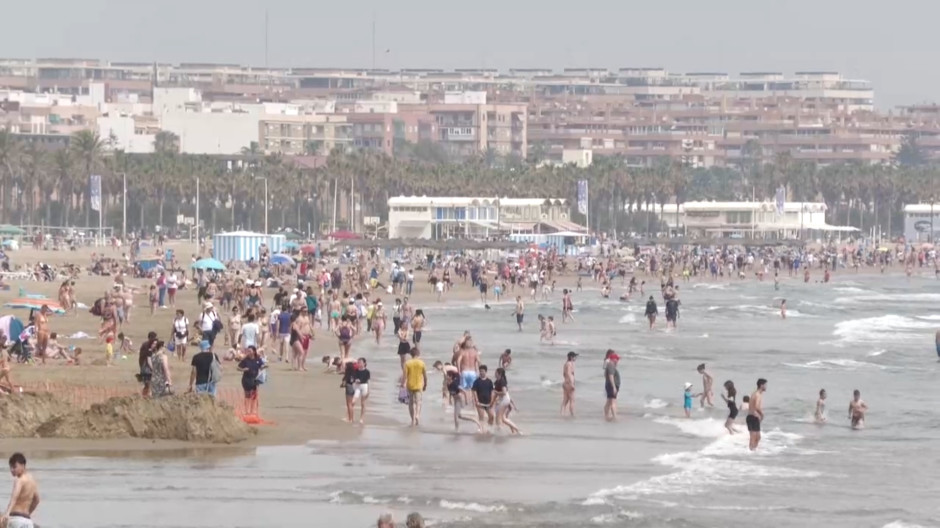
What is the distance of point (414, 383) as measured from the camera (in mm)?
24547

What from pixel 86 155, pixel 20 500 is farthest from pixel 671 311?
pixel 86 155

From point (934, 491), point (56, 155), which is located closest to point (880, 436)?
point (934, 491)

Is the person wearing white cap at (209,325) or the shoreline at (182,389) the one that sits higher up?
the person wearing white cap at (209,325)

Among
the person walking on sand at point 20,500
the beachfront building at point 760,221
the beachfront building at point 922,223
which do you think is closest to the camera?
the person walking on sand at point 20,500

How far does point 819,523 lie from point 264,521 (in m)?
5.33

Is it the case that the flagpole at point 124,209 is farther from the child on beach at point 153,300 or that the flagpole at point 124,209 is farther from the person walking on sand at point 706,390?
the person walking on sand at point 706,390

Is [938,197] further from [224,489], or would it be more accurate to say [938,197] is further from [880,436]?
[224,489]

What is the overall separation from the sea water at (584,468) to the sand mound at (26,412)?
1.37 m

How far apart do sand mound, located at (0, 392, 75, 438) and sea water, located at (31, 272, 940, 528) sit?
4.51 feet

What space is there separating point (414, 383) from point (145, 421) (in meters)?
4.20

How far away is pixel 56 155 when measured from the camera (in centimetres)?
10638

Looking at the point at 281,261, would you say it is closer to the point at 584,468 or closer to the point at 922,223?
the point at 584,468

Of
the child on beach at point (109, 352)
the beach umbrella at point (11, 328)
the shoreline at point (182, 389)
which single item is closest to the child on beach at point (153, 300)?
the shoreline at point (182, 389)

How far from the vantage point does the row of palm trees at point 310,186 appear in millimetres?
107562
